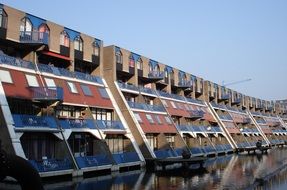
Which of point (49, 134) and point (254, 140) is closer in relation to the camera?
point (49, 134)

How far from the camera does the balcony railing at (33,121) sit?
99.1 feet

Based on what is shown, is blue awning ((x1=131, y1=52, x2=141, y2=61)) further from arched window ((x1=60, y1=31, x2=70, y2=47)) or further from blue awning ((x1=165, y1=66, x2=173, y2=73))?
arched window ((x1=60, y1=31, x2=70, y2=47))

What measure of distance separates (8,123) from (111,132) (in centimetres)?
1408

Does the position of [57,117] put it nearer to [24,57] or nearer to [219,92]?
[24,57]

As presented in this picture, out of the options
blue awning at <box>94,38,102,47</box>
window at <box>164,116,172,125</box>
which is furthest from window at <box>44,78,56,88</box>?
window at <box>164,116,172,125</box>

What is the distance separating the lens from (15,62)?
33.5 meters

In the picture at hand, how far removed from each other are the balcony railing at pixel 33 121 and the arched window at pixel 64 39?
10741 millimetres

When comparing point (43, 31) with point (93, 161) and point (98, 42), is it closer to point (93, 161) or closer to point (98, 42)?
point (98, 42)

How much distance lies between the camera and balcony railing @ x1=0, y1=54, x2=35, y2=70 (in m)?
32.5

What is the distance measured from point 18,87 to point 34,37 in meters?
6.52

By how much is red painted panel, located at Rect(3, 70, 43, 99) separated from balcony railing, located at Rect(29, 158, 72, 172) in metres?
6.17

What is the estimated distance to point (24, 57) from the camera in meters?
37.4

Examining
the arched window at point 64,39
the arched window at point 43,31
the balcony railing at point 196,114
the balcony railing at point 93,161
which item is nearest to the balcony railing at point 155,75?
the balcony railing at point 196,114

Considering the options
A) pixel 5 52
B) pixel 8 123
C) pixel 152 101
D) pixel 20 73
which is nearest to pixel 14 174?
pixel 8 123
